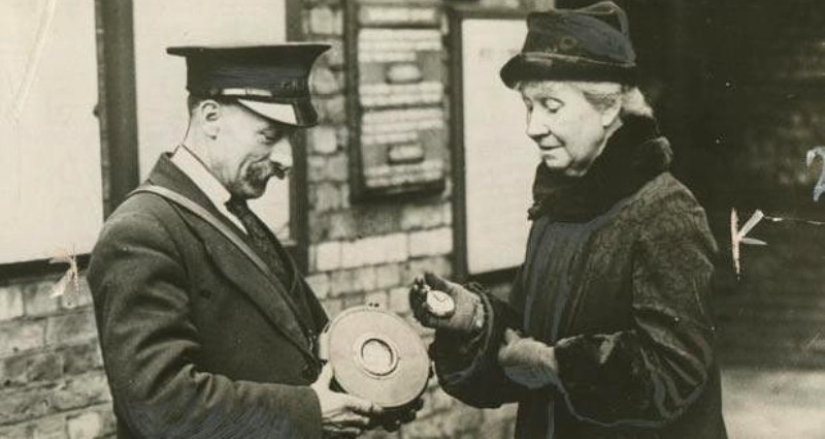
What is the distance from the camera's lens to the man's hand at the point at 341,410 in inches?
135

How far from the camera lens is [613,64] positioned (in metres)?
3.76

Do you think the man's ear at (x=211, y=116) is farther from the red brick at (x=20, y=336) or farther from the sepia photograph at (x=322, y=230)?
the red brick at (x=20, y=336)

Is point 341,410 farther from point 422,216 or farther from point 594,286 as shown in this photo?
point 422,216

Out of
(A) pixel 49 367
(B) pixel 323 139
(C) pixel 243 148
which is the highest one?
(C) pixel 243 148

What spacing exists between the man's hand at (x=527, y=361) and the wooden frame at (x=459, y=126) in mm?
1809

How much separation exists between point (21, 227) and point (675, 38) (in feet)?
13.0

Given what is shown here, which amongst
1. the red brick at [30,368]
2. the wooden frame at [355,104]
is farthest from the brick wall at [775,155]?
the red brick at [30,368]

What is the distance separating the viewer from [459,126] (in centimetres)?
551

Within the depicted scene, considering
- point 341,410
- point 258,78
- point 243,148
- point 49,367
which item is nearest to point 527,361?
point 341,410

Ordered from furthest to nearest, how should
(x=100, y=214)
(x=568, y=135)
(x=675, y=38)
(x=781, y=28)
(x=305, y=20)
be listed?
1. (x=675, y=38)
2. (x=781, y=28)
3. (x=305, y=20)
4. (x=100, y=214)
5. (x=568, y=135)

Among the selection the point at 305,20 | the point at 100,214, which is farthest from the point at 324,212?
the point at 100,214

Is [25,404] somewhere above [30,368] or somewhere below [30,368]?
below

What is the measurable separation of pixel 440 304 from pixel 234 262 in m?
0.72

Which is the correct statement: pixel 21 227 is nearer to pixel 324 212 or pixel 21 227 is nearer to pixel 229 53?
pixel 229 53
